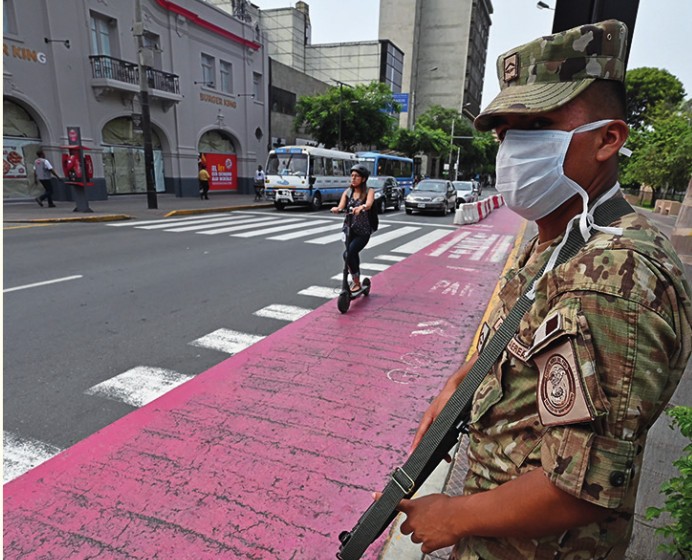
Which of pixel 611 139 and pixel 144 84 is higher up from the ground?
pixel 144 84

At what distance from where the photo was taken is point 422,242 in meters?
11.3

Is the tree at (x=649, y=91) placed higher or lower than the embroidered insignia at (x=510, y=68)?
higher

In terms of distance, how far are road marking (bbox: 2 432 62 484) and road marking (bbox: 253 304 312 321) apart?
9.23 feet

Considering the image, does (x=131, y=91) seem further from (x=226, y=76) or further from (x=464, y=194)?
(x=464, y=194)

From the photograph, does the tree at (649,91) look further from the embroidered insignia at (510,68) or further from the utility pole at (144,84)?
the embroidered insignia at (510,68)

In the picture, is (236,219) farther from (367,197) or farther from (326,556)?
(326,556)

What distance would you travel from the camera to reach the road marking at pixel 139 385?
3.48 metres

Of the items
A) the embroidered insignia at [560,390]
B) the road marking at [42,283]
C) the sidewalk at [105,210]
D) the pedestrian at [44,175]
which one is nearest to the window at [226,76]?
the sidewalk at [105,210]

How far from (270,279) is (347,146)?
993 inches

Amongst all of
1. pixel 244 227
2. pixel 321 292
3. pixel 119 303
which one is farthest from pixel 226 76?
pixel 119 303

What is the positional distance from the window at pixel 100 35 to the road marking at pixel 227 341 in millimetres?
18506

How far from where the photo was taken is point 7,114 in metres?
15.4

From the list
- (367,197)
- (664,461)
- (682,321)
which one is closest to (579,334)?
(682,321)

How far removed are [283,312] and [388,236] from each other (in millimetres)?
7107
